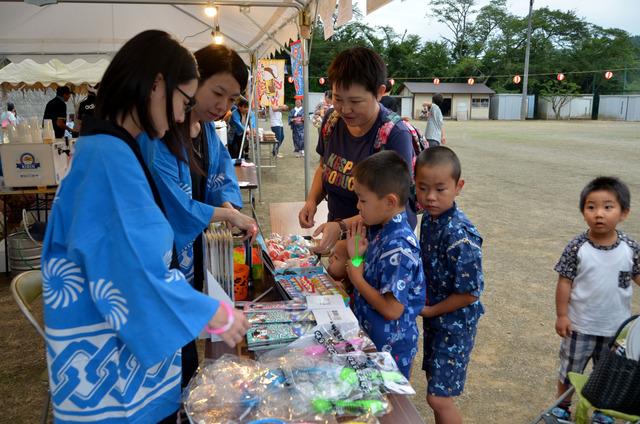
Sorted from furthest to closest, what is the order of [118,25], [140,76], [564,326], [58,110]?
1. [58,110]
2. [118,25]
3. [564,326]
4. [140,76]

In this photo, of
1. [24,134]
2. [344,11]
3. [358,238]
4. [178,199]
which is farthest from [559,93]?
[178,199]

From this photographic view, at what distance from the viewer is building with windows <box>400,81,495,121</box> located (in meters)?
42.9

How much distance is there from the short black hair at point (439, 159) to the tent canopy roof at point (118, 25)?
387cm

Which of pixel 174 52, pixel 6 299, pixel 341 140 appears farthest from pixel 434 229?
pixel 6 299

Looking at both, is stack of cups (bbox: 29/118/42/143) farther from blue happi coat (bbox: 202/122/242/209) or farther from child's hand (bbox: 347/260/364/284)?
child's hand (bbox: 347/260/364/284)

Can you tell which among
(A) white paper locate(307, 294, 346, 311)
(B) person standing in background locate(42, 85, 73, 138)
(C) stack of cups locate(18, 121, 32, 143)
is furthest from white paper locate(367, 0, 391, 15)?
(B) person standing in background locate(42, 85, 73, 138)

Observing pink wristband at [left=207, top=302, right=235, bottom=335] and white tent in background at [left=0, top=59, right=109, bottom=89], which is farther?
white tent in background at [left=0, top=59, right=109, bottom=89]

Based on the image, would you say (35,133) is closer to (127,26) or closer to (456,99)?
(127,26)

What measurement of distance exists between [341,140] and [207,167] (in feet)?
2.10

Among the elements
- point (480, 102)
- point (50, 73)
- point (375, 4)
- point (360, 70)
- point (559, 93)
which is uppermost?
point (559, 93)

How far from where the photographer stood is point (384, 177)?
1621mm

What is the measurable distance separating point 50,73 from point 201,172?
31.0 feet

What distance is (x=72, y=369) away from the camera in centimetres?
105

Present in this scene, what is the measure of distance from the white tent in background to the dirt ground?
4194 mm
